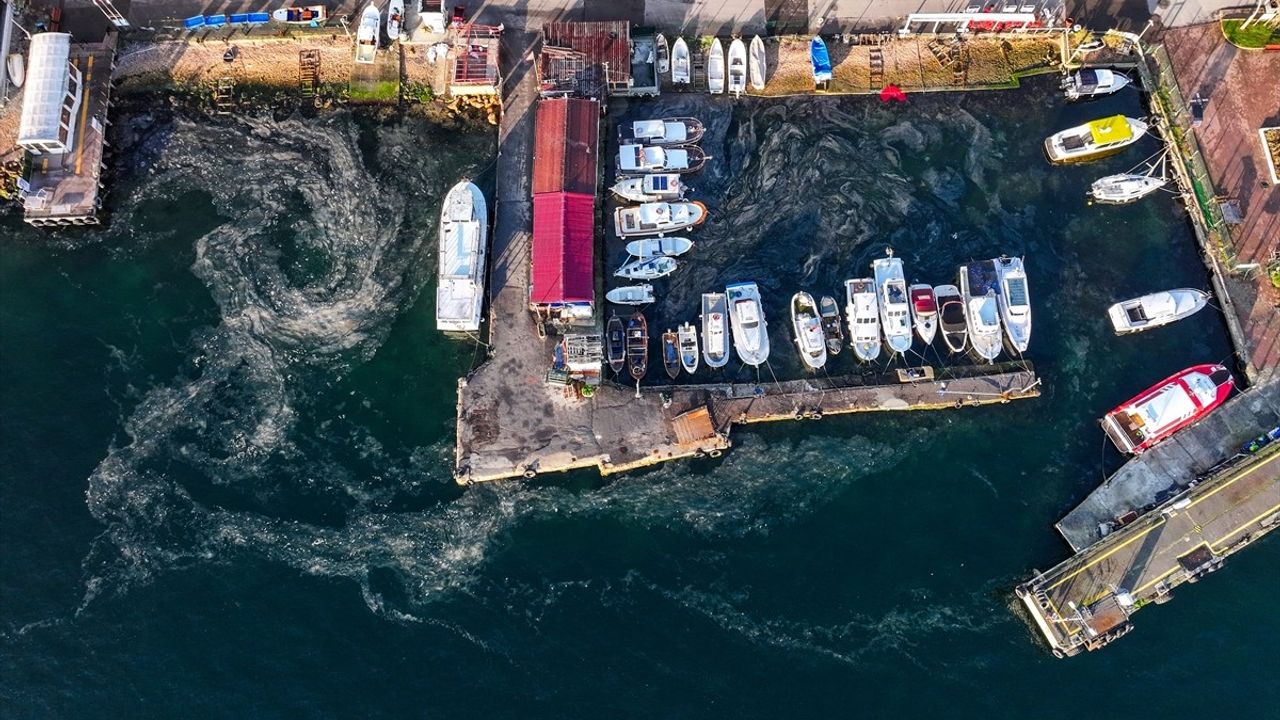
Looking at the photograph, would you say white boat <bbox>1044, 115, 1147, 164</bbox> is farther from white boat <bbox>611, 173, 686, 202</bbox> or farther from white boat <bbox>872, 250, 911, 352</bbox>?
white boat <bbox>611, 173, 686, 202</bbox>

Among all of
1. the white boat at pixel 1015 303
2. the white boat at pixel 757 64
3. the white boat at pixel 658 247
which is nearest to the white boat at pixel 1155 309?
the white boat at pixel 1015 303

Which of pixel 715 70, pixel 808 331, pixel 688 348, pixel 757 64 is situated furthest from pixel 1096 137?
pixel 688 348

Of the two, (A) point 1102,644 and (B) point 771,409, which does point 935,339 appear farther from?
(A) point 1102,644

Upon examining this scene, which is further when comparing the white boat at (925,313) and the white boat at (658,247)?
the white boat at (658,247)

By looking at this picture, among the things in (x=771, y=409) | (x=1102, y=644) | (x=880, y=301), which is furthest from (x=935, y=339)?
(x=1102, y=644)

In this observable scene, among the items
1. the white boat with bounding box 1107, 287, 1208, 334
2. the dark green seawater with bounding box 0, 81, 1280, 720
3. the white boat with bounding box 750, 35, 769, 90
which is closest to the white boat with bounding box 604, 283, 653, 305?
the dark green seawater with bounding box 0, 81, 1280, 720

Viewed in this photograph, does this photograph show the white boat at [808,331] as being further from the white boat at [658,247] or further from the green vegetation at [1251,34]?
the green vegetation at [1251,34]
